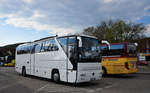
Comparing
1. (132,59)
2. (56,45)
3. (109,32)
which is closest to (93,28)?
(109,32)

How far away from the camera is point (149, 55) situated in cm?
4903

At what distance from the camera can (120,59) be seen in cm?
1288

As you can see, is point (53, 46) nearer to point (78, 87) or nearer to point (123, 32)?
point (78, 87)

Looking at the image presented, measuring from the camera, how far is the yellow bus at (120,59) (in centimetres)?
Result: 1259

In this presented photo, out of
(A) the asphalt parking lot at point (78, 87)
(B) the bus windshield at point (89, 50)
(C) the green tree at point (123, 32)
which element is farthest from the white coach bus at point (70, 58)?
(C) the green tree at point (123, 32)

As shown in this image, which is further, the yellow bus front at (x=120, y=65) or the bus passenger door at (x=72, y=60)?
the yellow bus front at (x=120, y=65)

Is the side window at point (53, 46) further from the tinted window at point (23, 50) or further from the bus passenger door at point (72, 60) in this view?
the tinted window at point (23, 50)

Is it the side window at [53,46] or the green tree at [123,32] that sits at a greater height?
the green tree at [123,32]

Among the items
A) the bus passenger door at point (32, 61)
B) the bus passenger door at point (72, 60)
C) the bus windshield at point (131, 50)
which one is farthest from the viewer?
the bus passenger door at point (32, 61)

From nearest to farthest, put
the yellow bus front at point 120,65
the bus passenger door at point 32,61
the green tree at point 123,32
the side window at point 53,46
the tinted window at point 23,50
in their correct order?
the side window at point 53,46 < the yellow bus front at point 120,65 < the bus passenger door at point 32,61 < the tinted window at point 23,50 < the green tree at point 123,32

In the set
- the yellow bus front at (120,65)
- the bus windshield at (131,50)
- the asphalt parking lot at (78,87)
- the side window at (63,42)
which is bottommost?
the asphalt parking lot at (78,87)

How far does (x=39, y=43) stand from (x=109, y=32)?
21.0m

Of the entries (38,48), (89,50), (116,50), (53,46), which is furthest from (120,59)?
(38,48)

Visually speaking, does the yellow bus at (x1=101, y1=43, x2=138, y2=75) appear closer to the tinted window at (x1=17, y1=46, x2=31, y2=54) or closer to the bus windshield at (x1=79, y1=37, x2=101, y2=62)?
the bus windshield at (x1=79, y1=37, x2=101, y2=62)
